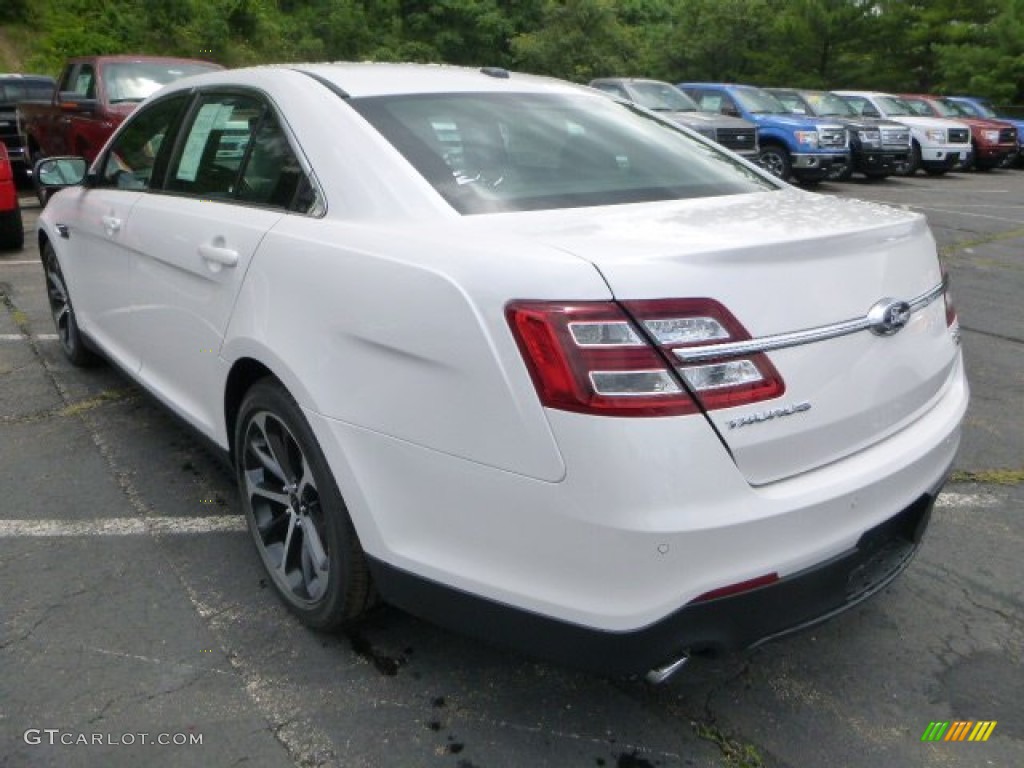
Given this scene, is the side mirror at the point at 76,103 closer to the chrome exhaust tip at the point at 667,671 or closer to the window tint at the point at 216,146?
the window tint at the point at 216,146

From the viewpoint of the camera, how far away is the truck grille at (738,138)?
45.2ft

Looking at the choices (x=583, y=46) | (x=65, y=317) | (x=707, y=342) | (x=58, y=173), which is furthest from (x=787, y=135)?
(x=583, y=46)

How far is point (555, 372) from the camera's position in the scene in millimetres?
1825

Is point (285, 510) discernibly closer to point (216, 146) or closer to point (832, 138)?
point (216, 146)

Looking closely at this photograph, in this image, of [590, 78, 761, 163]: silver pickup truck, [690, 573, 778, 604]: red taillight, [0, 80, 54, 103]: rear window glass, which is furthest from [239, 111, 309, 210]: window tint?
[0, 80, 54, 103]: rear window glass

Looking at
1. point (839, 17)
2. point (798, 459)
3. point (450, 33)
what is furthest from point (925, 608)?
point (450, 33)

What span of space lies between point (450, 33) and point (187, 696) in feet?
136

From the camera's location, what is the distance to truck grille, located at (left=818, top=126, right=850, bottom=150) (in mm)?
14922

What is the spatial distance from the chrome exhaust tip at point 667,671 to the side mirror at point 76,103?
31.6 feet

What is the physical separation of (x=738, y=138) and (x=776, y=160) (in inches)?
58.0

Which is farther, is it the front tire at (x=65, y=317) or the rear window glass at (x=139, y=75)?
the rear window glass at (x=139, y=75)

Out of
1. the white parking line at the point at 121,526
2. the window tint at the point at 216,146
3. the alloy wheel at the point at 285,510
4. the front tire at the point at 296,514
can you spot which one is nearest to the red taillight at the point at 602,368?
the front tire at the point at 296,514

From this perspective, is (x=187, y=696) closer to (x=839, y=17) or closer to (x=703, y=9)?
(x=839, y=17)

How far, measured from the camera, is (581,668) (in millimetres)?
1970
